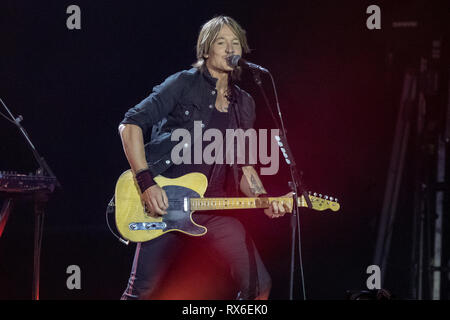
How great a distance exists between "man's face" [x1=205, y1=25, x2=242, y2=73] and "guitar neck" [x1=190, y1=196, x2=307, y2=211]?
2.82 feet

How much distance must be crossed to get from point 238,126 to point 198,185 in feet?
1.71

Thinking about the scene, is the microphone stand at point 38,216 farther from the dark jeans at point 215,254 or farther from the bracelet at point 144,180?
the bracelet at point 144,180

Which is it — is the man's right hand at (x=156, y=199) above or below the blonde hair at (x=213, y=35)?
below

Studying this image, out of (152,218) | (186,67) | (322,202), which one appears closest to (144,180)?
(152,218)

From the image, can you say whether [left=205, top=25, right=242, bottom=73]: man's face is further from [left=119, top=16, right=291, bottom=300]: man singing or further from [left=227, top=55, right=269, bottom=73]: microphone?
[left=227, top=55, right=269, bottom=73]: microphone

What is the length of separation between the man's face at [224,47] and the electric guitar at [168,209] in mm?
740

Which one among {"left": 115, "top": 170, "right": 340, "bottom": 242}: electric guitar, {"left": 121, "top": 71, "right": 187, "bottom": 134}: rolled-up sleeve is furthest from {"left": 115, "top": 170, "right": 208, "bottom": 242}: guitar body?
{"left": 121, "top": 71, "right": 187, "bottom": 134}: rolled-up sleeve

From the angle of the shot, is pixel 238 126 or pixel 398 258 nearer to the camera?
pixel 238 126

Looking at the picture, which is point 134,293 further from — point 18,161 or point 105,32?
point 105,32

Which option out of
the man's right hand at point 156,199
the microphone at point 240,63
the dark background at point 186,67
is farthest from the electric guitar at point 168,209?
the dark background at point 186,67

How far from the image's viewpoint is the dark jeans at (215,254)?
9.87 ft
